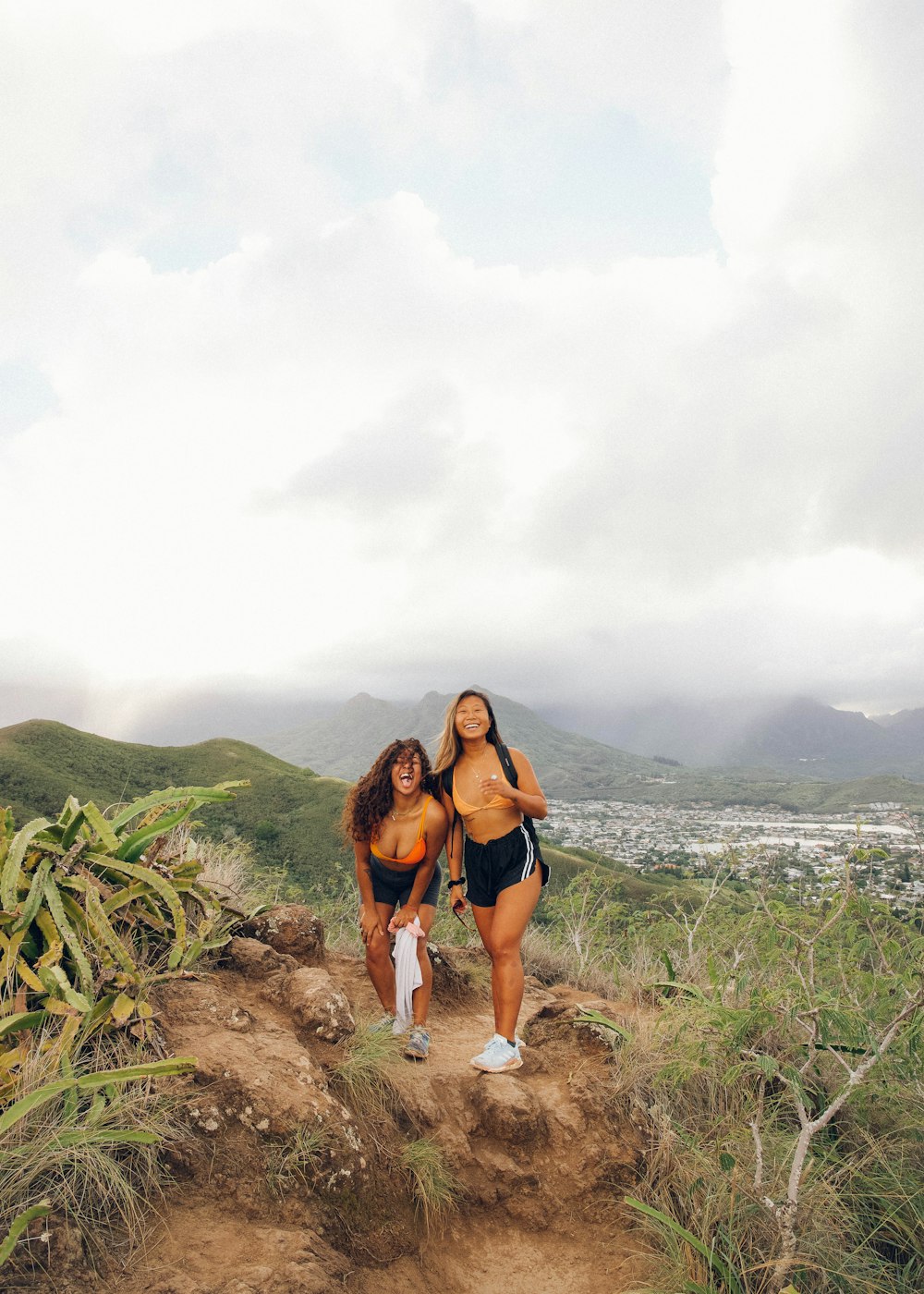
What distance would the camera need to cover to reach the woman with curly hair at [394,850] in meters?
4.64

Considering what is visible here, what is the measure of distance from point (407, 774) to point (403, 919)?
36.1 inches

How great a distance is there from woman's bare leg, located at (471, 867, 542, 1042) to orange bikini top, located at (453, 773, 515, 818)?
0.48 meters

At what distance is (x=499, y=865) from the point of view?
4465mm

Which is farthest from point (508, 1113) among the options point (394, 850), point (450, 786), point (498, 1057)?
point (450, 786)

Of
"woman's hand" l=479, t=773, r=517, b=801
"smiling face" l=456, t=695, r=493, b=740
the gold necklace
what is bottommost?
"woman's hand" l=479, t=773, r=517, b=801

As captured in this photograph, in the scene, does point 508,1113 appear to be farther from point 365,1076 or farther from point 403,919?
point 403,919

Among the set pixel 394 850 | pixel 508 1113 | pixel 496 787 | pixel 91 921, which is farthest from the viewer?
pixel 394 850

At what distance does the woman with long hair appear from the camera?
4.34 meters

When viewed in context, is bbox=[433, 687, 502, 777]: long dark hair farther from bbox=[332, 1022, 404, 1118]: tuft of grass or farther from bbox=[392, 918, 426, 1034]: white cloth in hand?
bbox=[332, 1022, 404, 1118]: tuft of grass

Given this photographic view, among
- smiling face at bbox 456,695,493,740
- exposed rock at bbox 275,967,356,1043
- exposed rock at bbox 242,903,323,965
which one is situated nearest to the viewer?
exposed rock at bbox 275,967,356,1043

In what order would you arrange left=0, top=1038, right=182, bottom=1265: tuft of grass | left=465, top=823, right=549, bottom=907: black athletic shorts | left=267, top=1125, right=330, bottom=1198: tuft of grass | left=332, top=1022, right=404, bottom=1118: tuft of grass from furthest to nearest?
1. left=465, top=823, right=549, bottom=907: black athletic shorts
2. left=332, top=1022, right=404, bottom=1118: tuft of grass
3. left=267, top=1125, right=330, bottom=1198: tuft of grass
4. left=0, top=1038, right=182, bottom=1265: tuft of grass

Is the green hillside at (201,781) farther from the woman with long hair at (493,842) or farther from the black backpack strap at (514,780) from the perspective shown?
the black backpack strap at (514,780)

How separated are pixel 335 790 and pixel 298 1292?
4153cm

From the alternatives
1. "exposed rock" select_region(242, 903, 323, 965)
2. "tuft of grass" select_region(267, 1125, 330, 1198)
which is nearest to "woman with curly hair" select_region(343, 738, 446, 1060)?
"exposed rock" select_region(242, 903, 323, 965)
